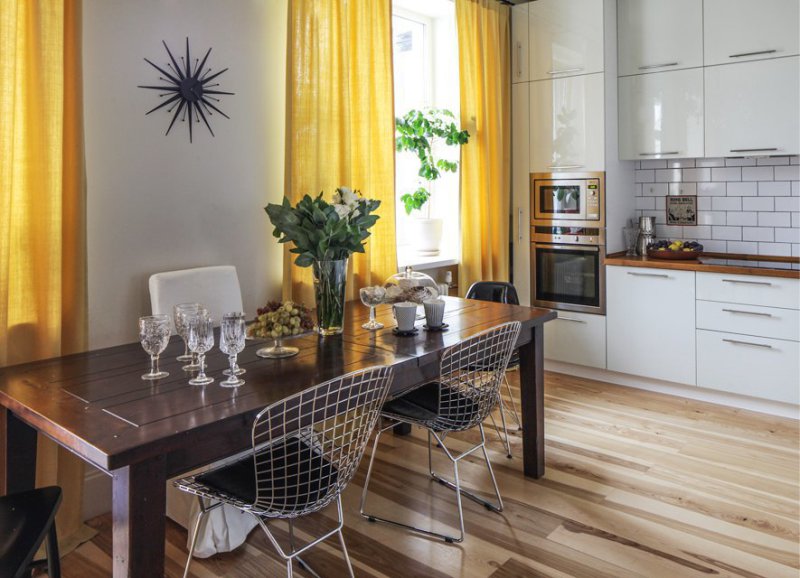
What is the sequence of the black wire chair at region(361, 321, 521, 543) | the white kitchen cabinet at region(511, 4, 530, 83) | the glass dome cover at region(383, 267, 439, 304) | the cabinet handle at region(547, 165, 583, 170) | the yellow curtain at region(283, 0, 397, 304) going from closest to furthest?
the black wire chair at region(361, 321, 521, 543) → the glass dome cover at region(383, 267, 439, 304) → the yellow curtain at region(283, 0, 397, 304) → the cabinet handle at region(547, 165, 583, 170) → the white kitchen cabinet at region(511, 4, 530, 83)

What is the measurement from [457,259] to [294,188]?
5.42ft

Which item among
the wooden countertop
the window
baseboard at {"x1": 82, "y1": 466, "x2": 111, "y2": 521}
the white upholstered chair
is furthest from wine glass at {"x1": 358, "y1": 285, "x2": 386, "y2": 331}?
the wooden countertop

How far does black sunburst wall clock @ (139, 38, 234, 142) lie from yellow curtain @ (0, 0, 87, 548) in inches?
16.9

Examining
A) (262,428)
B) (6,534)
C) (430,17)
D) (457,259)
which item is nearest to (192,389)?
(262,428)

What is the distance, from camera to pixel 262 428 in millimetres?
1893

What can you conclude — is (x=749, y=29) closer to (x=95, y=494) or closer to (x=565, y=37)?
(x=565, y=37)

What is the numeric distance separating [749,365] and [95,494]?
3625 mm

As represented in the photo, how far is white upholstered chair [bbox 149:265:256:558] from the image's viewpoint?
8.33ft

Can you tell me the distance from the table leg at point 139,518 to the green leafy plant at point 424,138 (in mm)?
3072

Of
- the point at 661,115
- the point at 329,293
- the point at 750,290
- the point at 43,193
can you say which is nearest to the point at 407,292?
the point at 329,293

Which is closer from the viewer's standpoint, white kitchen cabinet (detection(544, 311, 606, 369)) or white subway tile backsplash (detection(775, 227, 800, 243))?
white subway tile backsplash (detection(775, 227, 800, 243))

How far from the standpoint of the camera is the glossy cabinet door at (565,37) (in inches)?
177

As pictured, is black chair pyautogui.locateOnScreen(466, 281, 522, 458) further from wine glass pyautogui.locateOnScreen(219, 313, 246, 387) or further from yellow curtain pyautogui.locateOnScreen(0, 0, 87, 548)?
yellow curtain pyautogui.locateOnScreen(0, 0, 87, 548)

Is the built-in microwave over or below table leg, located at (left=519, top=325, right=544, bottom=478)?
over
